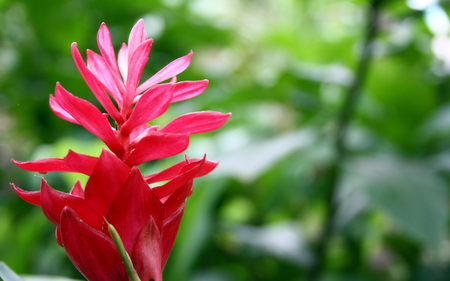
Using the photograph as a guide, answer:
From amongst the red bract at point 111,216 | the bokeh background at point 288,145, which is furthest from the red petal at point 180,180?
the bokeh background at point 288,145

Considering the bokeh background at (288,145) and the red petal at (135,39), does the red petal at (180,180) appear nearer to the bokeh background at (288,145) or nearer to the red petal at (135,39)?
the red petal at (135,39)

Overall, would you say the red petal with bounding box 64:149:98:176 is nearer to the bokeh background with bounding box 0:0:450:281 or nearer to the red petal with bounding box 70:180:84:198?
the red petal with bounding box 70:180:84:198

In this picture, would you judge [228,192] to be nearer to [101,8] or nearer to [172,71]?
[101,8]

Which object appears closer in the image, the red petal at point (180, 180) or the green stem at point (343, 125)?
the red petal at point (180, 180)

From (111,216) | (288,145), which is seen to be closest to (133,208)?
(111,216)

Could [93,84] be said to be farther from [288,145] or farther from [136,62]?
[288,145]

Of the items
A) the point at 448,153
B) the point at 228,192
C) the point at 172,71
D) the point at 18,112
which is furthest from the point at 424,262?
the point at 18,112
